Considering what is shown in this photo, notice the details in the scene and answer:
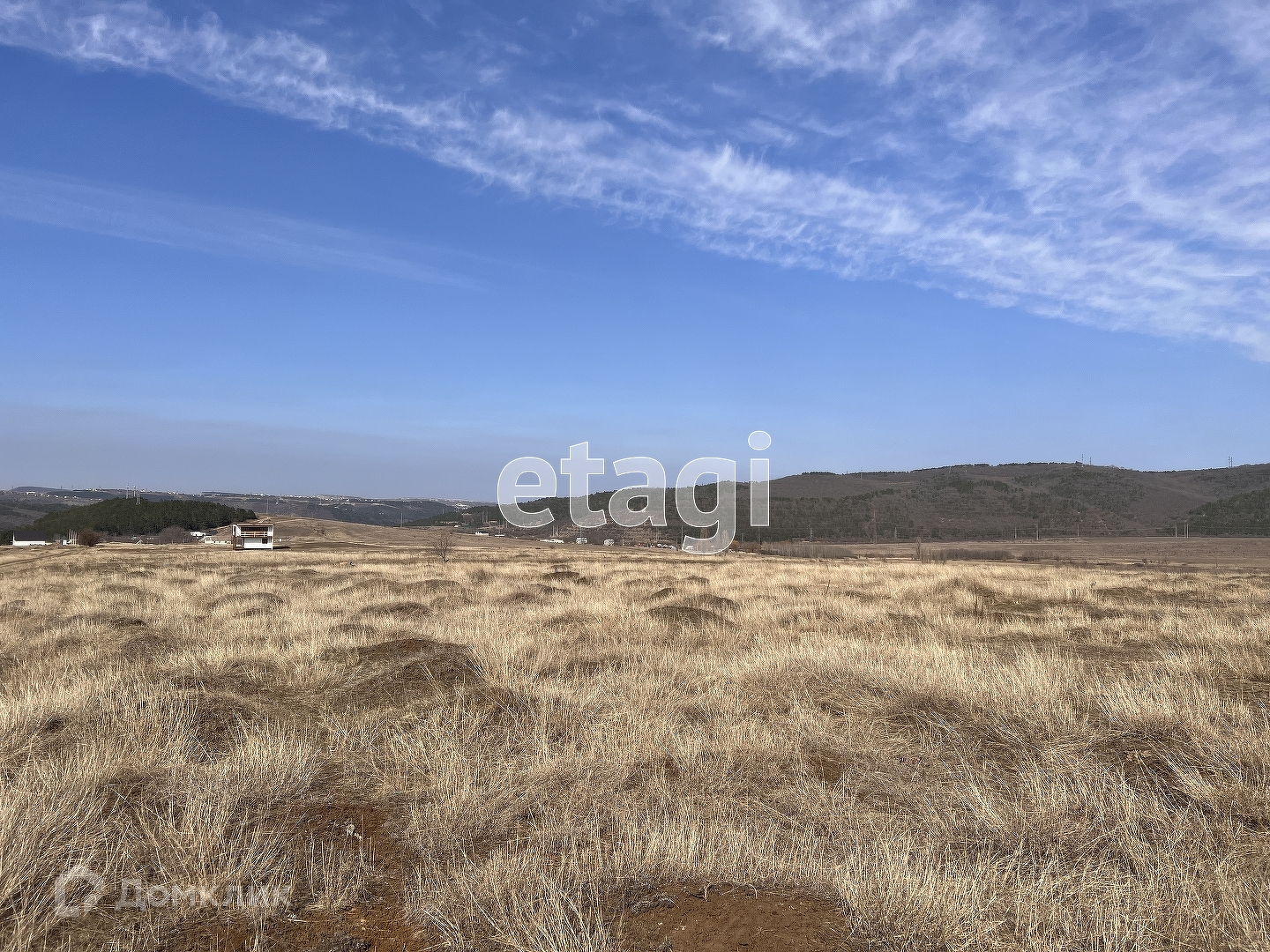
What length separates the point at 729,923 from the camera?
3.67m

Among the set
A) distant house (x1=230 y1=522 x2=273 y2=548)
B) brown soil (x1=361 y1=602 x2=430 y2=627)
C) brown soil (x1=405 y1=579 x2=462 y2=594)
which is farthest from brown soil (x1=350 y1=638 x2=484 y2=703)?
distant house (x1=230 y1=522 x2=273 y2=548)

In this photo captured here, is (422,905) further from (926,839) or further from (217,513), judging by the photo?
(217,513)

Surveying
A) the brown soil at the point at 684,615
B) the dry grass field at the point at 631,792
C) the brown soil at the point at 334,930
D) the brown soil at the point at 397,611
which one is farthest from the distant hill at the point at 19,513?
the brown soil at the point at 334,930

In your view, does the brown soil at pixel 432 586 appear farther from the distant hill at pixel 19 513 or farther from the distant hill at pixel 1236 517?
the distant hill at pixel 19 513

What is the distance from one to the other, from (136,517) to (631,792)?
360 feet

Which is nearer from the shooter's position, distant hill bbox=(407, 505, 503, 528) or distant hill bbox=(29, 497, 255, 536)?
distant hill bbox=(29, 497, 255, 536)

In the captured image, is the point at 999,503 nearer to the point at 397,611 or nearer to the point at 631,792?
the point at 397,611

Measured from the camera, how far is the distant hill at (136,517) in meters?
90.5

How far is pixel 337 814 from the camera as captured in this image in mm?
5273

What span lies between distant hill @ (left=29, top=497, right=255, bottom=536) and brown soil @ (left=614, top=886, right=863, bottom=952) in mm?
103551

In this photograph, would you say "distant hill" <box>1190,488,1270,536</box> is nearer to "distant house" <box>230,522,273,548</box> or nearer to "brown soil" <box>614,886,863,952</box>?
"distant house" <box>230,522,273,548</box>

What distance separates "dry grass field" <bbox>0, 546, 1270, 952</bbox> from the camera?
146 inches

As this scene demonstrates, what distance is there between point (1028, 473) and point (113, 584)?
504 feet

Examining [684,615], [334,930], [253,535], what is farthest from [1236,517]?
[334,930]
